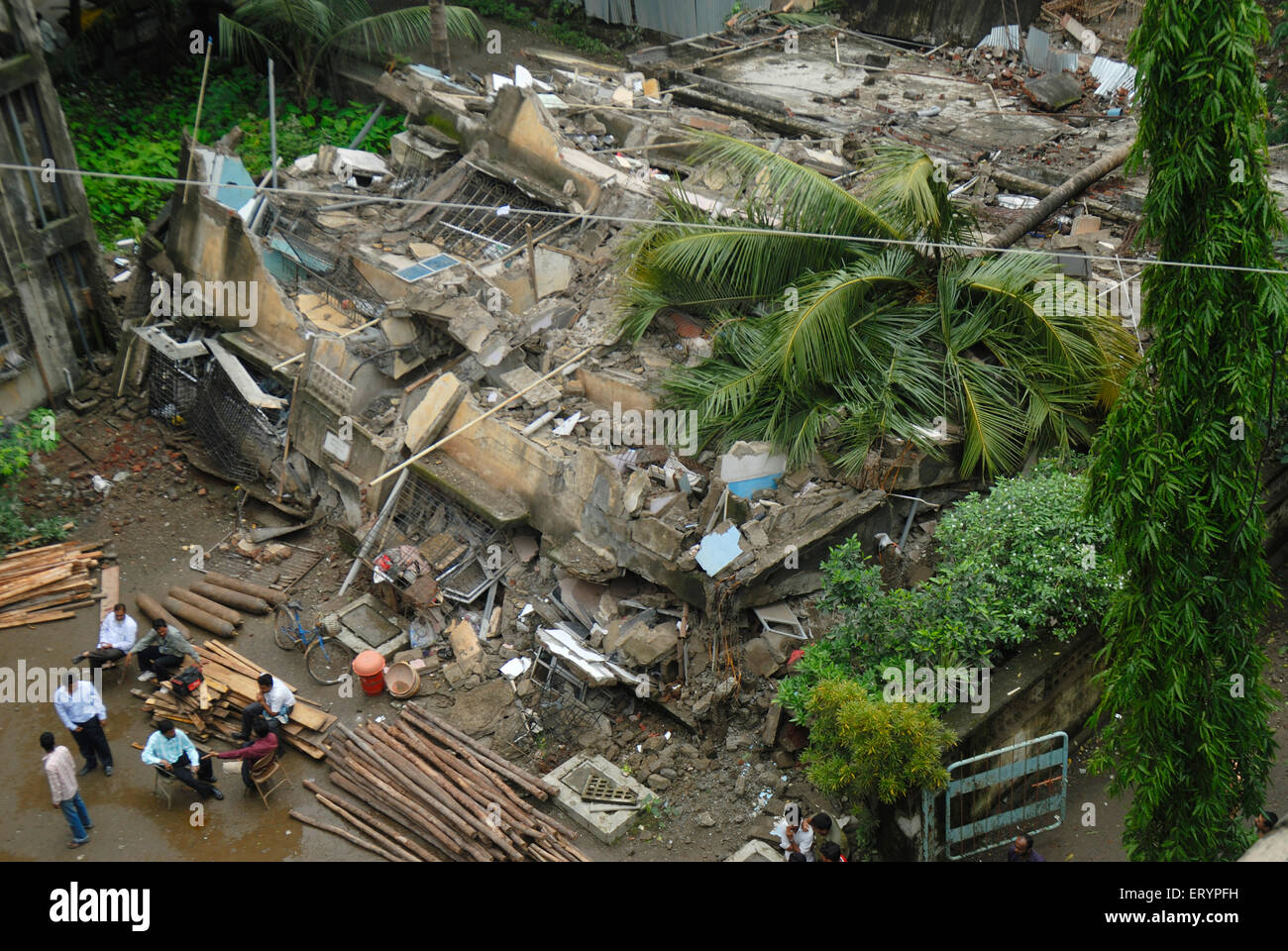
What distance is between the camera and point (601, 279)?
51.1 ft

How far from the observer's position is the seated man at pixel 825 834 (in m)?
10.4

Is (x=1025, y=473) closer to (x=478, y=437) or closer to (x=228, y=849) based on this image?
(x=478, y=437)

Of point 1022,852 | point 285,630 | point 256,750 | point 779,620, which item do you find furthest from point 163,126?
point 1022,852

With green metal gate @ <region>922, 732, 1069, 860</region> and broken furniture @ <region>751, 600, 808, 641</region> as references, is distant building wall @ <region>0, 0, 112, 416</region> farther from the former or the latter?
green metal gate @ <region>922, 732, 1069, 860</region>

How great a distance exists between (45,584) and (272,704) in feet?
12.9

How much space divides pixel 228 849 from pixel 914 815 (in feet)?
20.4

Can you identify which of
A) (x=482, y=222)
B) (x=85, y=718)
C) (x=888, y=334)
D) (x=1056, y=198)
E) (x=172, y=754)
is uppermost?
(x=1056, y=198)

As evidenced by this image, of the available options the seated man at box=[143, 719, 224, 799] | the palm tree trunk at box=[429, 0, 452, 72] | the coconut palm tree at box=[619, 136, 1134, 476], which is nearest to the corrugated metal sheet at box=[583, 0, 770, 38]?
the palm tree trunk at box=[429, 0, 452, 72]

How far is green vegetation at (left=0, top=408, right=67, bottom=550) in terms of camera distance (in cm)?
1458

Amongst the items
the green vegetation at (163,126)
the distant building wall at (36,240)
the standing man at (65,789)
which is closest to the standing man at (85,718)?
the standing man at (65,789)

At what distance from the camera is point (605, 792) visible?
1175 cm

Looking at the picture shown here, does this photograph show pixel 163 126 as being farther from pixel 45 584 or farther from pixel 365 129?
pixel 45 584

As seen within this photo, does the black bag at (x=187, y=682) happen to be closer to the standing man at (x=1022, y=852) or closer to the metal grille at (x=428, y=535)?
the metal grille at (x=428, y=535)

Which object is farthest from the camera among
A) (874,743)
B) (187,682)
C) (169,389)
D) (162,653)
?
(169,389)
